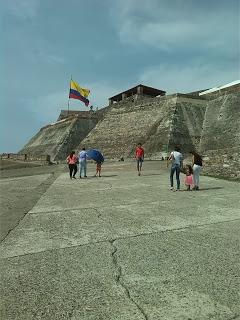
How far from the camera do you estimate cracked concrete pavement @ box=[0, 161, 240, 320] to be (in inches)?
165

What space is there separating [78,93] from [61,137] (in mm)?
5146

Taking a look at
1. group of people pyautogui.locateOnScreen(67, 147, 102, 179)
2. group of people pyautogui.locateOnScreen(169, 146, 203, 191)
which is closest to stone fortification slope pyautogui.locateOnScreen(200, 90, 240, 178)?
group of people pyautogui.locateOnScreen(67, 147, 102, 179)

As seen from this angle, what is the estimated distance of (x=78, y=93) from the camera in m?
39.7

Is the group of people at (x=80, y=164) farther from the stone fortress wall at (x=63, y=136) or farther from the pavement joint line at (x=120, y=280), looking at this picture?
the stone fortress wall at (x=63, y=136)

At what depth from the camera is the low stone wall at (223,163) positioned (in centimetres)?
1591

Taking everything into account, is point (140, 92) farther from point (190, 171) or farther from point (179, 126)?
point (190, 171)

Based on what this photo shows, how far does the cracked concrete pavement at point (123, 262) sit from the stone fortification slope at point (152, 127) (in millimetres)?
17981

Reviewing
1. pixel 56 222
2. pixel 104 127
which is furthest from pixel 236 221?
pixel 104 127

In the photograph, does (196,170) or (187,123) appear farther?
(187,123)

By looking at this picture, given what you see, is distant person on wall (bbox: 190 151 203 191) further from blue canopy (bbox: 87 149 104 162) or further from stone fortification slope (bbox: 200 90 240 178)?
stone fortification slope (bbox: 200 90 240 178)

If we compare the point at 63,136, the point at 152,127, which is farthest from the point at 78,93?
the point at 152,127

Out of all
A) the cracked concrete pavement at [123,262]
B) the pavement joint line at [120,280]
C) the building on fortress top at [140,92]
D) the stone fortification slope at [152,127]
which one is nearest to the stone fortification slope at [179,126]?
the stone fortification slope at [152,127]

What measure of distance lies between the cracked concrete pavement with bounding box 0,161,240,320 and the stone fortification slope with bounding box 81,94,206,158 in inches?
708

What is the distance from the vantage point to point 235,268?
5.22 m
